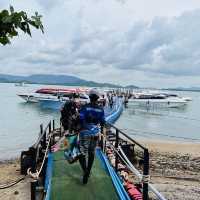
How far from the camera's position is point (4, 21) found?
294 cm

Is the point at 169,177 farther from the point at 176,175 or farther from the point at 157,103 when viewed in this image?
the point at 157,103

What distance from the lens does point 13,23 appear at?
2.99 m

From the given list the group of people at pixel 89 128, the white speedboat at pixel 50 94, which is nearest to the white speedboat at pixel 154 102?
the white speedboat at pixel 50 94

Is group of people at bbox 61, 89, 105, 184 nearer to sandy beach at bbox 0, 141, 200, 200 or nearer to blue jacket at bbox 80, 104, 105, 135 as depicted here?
A: blue jacket at bbox 80, 104, 105, 135

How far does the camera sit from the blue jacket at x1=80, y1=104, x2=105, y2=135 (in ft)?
27.4

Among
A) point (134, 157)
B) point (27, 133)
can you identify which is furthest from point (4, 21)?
point (27, 133)

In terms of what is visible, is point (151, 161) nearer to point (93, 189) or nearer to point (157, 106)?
point (93, 189)

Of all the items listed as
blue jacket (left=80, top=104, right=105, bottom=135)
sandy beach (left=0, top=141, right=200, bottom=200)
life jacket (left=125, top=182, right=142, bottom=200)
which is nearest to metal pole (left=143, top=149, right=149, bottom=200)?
life jacket (left=125, top=182, right=142, bottom=200)

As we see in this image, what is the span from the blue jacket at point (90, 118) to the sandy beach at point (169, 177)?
143 inches

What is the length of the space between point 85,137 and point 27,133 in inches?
970

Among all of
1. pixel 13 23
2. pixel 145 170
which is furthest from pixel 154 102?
pixel 13 23

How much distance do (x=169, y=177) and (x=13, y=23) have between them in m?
12.0

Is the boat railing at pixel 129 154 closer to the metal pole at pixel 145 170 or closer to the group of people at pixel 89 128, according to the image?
the metal pole at pixel 145 170

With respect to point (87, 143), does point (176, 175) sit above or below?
below
